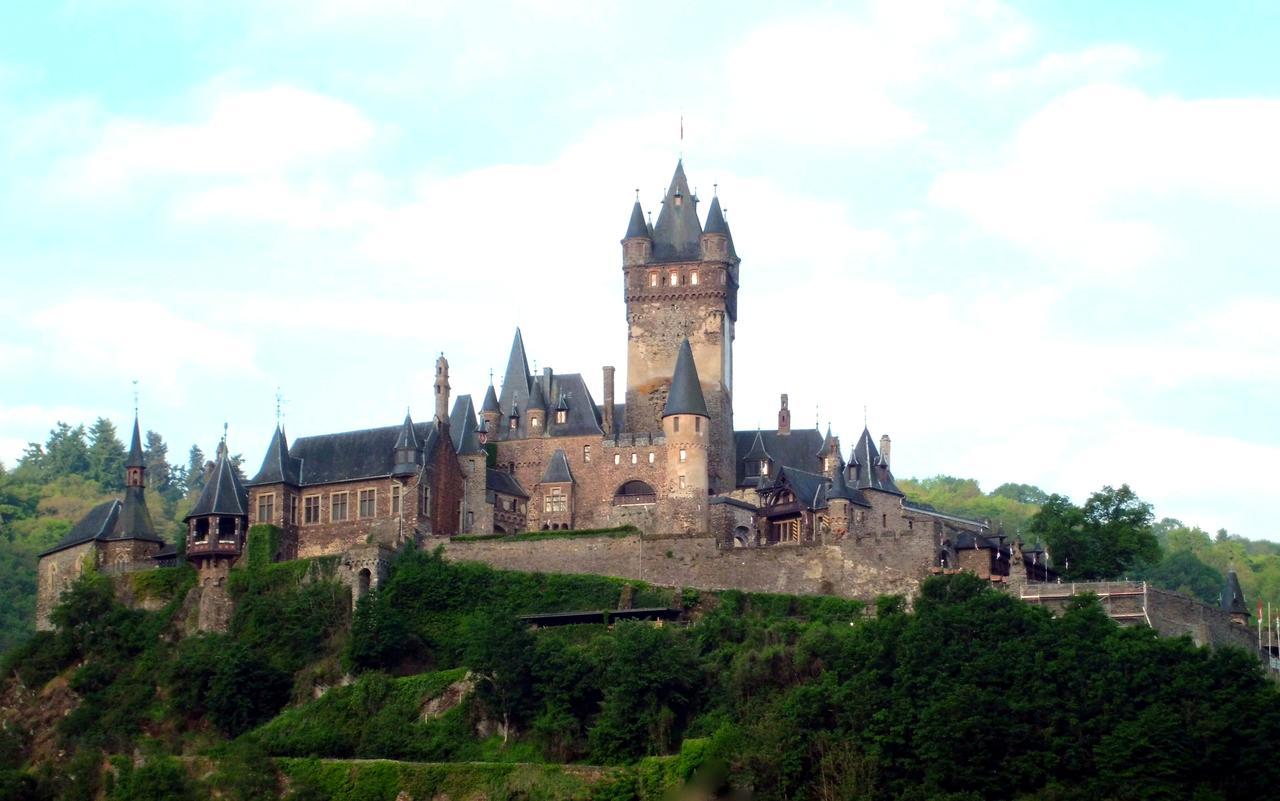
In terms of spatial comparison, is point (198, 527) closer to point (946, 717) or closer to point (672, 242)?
point (672, 242)

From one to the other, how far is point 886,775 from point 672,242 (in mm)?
29560

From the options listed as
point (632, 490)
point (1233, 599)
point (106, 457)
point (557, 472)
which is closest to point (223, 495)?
point (557, 472)

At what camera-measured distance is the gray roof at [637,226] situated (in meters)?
85.1

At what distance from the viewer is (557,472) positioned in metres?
80.7

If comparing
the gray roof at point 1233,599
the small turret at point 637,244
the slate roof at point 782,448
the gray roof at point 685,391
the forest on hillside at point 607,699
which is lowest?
the forest on hillside at point 607,699

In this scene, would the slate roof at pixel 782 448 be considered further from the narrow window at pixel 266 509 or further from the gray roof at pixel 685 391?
the narrow window at pixel 266 509

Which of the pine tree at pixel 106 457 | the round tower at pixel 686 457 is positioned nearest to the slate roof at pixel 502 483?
the round tower at pixel 686 457

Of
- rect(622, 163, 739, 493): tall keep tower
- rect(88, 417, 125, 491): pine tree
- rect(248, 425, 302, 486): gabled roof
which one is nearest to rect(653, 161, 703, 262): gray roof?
rect(622, 163, 739, 493): tall keep tower

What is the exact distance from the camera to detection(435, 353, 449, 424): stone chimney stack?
7994cm

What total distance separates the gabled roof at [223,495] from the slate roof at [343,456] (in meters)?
0.64

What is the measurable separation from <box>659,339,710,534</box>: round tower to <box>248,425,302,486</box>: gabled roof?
12.7m

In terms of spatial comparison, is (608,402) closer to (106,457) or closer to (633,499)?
(633,499)

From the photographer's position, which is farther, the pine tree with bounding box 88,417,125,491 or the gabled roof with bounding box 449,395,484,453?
the pine tree with bounding box 88,417,125,491

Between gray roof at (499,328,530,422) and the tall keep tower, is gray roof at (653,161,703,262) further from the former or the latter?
gray roof at (499,328,530,422)
